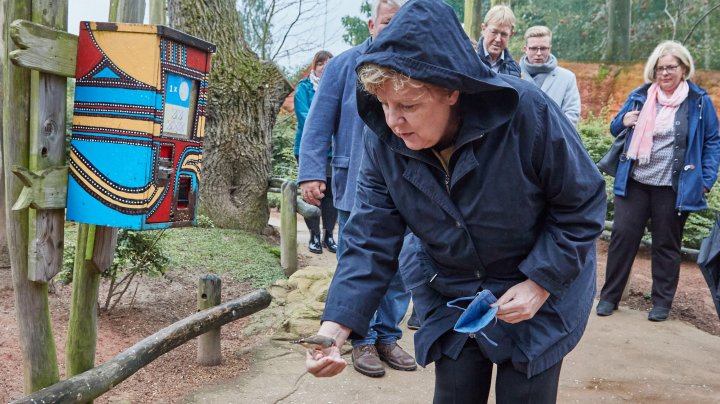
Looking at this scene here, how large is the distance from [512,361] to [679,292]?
5.33 metres

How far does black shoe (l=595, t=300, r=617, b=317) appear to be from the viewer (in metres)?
5.65

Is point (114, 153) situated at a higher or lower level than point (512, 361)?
higher

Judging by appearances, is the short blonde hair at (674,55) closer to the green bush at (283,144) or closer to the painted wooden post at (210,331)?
the painted wooden post at (210,331)

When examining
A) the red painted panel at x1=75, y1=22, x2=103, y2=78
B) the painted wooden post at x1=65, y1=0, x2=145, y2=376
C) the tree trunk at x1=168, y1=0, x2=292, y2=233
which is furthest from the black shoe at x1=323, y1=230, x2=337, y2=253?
the red painted panel at x1=75, y1=22, x2=103, y2=78

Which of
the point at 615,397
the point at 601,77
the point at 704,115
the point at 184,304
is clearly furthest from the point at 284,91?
the point at 601,77

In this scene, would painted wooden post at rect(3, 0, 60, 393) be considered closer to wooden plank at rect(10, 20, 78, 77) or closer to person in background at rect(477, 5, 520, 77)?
wooden plank at rect(10, 20, 78, 77)

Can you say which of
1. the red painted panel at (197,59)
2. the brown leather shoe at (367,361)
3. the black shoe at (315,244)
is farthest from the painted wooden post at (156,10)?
the black shoe at (315,244)

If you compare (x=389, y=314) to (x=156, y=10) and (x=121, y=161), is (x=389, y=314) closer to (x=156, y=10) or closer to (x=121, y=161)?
(x=121, y=161)

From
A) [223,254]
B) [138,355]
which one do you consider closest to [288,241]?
[223,254]

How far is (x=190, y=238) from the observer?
6.58 m

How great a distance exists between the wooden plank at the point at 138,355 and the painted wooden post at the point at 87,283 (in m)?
0.16

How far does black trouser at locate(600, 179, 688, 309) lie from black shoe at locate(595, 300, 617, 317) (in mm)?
182

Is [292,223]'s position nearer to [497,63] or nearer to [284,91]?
[284,91]

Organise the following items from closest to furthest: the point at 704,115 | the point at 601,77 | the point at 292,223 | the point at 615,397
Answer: the point at 615,397
the point at 704,115
the point at 292,223
the point at 601,77
